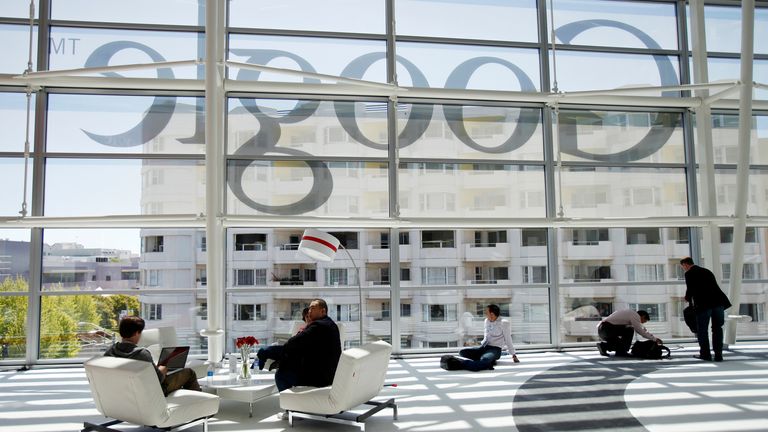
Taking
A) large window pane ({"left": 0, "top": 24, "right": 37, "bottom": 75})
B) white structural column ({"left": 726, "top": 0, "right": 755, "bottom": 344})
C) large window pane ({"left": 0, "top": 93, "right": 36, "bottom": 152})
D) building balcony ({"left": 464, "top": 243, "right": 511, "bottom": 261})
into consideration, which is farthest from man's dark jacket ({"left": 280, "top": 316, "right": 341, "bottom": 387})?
white structural column ({"left": 726, "top": 0, "right": 755, "bottom": 344})

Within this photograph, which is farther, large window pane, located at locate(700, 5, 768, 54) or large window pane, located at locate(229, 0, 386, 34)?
large window pane, located at locate(700, 5, 768, 54)

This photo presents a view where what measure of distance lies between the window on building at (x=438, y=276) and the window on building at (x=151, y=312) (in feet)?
12.6

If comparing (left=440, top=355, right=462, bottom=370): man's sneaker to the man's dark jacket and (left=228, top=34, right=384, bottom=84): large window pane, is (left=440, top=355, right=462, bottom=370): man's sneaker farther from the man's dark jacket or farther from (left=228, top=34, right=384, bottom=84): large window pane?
(left=228, top=34, right=384, bottom=84): large window pane

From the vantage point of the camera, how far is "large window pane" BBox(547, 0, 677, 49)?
383 inches

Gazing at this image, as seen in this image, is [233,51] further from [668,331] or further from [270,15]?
[668,331]

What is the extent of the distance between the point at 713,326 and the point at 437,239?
3915mm

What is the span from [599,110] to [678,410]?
554 centimetres

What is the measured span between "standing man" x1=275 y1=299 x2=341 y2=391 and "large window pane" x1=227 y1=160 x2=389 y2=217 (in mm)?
3750

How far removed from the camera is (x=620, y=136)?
968cm

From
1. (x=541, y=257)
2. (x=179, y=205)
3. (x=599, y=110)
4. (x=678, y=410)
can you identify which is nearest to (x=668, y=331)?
(x=541, y=257)

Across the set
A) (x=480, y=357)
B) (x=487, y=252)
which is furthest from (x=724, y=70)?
(x=480, y=357)

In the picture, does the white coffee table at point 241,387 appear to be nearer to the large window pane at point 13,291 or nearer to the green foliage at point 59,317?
the green foliage at point 59,317

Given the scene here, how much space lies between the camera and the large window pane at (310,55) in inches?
352

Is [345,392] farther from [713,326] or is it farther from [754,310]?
[754,310]
